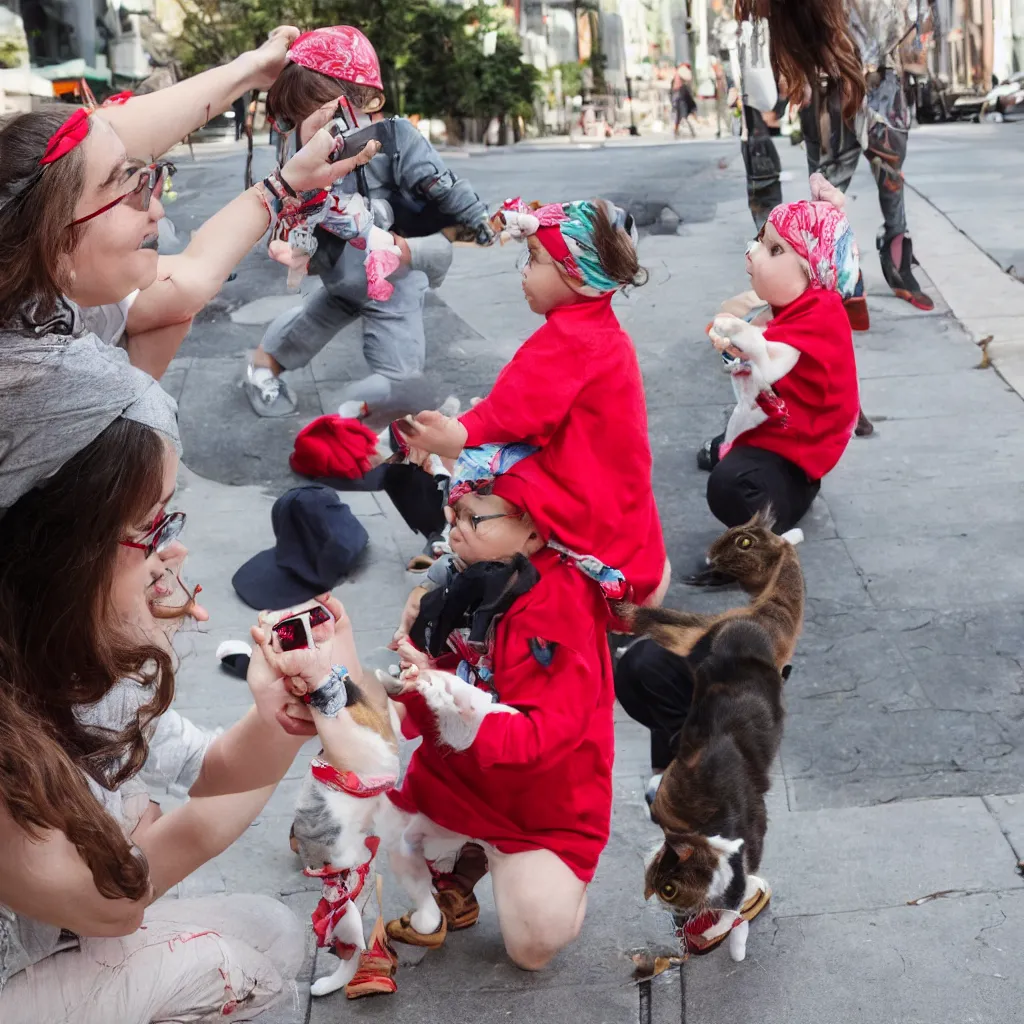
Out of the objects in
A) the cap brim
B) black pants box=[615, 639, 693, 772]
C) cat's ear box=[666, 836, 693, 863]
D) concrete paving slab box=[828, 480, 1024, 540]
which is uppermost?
black pants box=[615, 639, 693, 772]

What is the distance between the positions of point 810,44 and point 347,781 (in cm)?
495

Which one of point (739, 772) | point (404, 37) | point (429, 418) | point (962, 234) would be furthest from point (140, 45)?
point (739, 772)

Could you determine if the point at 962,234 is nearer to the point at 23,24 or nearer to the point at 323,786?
the point at 323,786

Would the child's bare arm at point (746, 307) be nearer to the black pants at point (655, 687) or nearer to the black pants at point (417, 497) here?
the black pants at point (417, 497)

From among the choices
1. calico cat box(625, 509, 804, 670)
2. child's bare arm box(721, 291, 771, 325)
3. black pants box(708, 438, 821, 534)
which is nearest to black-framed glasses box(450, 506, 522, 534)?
calico cat box(625, 509, 804, 670)

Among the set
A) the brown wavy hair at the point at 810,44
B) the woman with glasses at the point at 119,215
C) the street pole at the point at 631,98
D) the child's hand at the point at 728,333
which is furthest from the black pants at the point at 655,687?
the street pole at the point at 631,98

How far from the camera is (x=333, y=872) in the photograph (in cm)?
258

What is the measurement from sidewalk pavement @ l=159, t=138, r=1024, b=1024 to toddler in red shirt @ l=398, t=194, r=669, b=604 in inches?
31.2

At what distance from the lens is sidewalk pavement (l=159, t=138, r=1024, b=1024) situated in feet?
9.14

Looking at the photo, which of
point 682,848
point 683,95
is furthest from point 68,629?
point 683,95

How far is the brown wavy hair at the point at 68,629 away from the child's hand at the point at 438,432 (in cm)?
135

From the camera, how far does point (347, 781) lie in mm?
2400

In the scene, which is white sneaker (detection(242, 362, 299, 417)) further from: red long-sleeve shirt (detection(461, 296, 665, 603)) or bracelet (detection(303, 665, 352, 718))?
bracelet (detection(303, 665, 352, 718))

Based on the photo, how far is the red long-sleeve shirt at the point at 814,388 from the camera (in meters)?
4.33
